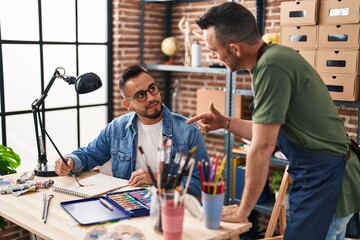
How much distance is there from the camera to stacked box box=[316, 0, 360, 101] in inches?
115

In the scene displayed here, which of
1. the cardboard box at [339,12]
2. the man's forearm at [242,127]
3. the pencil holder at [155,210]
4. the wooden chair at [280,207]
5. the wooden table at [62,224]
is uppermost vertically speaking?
the cardboard box at [339,12]

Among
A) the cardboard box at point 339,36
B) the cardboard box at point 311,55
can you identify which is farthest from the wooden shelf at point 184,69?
the cardboard box at point 339,36

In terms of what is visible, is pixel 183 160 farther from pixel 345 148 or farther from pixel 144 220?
pixel 345 148

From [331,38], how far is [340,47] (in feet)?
0.28

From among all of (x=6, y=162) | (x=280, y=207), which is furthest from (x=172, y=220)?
(x=6, y=162)

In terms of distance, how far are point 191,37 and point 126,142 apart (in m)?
2.00

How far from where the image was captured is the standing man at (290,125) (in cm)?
155

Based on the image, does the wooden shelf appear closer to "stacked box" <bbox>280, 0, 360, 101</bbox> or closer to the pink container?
"stacked box" <bbox>280, 0, 360, 101</bbox>

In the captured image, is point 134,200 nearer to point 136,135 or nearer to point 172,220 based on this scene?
point 172,220

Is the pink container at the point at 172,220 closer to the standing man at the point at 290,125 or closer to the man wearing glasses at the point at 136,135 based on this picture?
the standing man at the point at 290,125

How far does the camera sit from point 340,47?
297 centimetres

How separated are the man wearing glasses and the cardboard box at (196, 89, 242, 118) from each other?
139 cm

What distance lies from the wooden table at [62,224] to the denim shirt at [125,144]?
483mm

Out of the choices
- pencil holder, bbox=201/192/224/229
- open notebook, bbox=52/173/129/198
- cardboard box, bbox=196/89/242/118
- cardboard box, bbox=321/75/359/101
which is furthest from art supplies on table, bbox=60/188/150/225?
cardboard box, bbox=196/89/242/118
